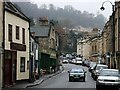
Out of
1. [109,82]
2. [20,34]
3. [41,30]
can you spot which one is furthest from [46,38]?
[109,82]

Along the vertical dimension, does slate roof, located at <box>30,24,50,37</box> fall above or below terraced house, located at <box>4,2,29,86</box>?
above

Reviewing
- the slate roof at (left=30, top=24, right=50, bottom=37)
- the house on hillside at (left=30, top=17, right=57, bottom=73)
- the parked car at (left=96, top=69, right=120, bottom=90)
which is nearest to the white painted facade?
the parked car at (left=96, top=69, right=120, bottom=90)

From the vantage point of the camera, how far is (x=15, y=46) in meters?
33.1

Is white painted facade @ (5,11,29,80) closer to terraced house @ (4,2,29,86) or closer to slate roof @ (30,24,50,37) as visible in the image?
terraced house @ (4,2,29,86)

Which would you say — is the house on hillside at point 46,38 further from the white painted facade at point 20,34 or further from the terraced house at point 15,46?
the terraced house at point 15,46

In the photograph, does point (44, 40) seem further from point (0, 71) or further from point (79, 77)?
point (0, 71)

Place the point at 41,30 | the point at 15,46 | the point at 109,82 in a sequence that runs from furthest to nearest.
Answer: the point at 41,30
the point at 15,46
the point at 109,82

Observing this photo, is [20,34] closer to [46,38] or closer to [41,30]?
[46,38]

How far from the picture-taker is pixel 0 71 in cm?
2827

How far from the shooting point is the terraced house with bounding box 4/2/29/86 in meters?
30.7

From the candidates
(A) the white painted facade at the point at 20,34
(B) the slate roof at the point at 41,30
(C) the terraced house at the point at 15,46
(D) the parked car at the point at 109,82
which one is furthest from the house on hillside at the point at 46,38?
(D) the parked car at the point at 109,82

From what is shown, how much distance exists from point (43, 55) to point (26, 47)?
2034 centimetres

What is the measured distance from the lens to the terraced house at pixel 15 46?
3067 cm

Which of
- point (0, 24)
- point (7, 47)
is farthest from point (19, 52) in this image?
point (0, 24)
